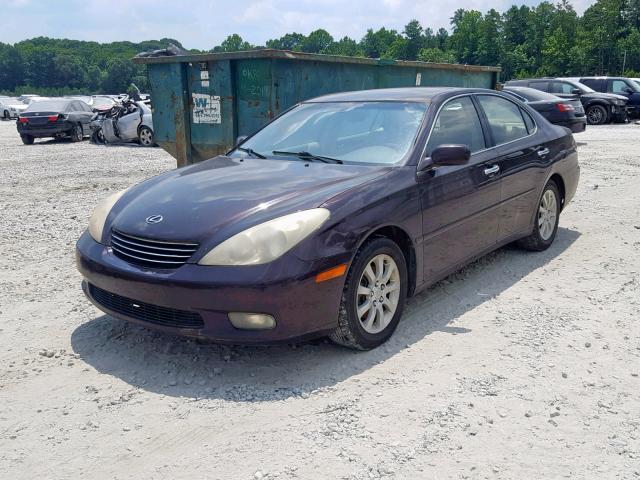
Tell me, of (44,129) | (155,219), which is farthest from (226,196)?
(44,129)

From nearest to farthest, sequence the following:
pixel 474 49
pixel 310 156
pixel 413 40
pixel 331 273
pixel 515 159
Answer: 1. pixel 331 273
2. pixel 310 156
3. pixel 515 159
4. pixel 474 49
5. pixel 413 40

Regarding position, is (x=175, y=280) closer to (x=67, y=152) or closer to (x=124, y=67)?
(x=67, y=152)

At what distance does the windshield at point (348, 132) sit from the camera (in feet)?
14.6

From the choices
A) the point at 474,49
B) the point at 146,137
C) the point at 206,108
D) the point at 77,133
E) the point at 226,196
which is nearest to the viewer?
the point at 226,196

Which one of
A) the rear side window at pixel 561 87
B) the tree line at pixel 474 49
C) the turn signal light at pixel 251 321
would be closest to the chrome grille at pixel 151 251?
the turn signal light at pixel 251 321

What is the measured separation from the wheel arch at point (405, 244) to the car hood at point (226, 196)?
0.34m

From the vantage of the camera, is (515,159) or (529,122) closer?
(515,159)

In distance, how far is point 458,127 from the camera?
485cm

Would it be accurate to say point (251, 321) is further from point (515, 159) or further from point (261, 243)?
point (515, 159)

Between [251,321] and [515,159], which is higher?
[515,159]

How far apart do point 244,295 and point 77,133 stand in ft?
61.3

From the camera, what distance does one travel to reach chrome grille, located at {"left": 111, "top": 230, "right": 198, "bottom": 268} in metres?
3.51

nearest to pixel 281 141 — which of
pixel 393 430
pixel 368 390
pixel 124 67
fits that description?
pixel 368 390

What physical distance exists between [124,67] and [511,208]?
11128 centimetres
